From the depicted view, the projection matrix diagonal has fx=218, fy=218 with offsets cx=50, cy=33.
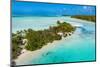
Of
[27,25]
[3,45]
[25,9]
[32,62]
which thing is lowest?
[32,62]

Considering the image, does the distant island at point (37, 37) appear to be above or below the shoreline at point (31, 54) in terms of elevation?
above

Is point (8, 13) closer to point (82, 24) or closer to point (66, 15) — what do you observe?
point (66, 15)

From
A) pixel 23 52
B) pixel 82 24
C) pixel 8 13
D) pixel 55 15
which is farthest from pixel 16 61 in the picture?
pixel 82 24

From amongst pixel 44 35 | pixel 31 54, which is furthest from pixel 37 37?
pixel 31 54

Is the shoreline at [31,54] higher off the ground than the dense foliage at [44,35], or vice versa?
the dense foliage at [44,35]

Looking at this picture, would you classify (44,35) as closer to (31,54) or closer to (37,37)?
(37,37)
